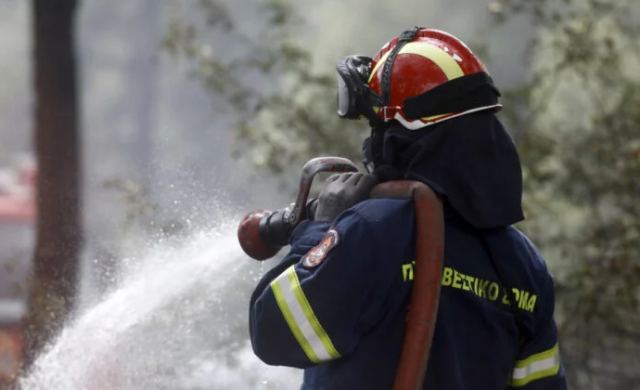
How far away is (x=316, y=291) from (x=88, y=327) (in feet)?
5.11

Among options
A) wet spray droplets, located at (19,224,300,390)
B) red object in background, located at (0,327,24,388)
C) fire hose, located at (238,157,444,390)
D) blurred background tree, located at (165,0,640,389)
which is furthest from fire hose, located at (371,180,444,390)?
blurred background tree, located at (165,0,640,389)

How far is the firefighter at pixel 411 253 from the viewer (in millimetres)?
2609

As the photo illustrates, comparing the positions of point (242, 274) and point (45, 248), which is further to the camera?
point (45, 248)

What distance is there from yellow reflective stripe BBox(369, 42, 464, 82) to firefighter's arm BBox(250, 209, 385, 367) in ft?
1.47

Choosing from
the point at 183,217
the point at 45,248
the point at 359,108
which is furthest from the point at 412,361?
the point at 45,248

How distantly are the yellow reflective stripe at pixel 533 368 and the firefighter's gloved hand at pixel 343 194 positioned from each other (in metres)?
0.66

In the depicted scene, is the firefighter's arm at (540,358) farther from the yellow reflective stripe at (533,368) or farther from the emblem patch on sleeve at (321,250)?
the emblem patch on sleeve at (321,250)

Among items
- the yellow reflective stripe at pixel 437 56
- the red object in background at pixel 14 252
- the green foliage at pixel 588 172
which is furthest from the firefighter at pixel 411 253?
the green foliage at pixel 588 172

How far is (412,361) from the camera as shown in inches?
102

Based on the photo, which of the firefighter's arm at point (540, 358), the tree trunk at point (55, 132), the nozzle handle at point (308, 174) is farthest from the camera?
the tree trunk at point (55, 132)

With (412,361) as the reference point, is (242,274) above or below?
below

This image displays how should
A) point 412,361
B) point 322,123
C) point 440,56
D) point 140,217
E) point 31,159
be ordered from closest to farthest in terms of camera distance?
point 412,361
point 440,56
point 140,217
point 31,159
point 322,123

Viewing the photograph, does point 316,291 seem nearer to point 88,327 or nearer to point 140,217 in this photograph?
point 88,327

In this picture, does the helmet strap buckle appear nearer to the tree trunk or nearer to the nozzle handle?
the nozzle handle
